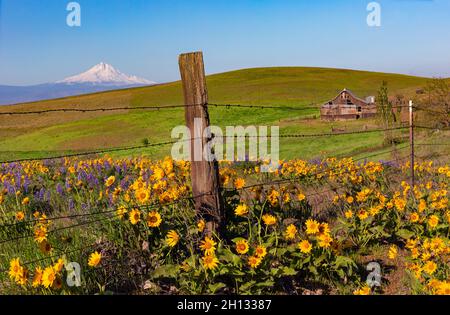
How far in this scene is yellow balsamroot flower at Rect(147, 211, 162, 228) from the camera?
5016 millimetres

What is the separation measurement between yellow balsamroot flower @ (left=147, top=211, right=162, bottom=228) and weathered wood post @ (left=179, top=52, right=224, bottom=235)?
0.56 meters

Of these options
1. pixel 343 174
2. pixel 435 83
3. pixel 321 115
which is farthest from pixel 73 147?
pixel 343 174

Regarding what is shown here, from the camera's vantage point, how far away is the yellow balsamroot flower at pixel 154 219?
502 centimetres

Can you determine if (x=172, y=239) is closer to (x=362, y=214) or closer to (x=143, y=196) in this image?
(x=143, y=196)

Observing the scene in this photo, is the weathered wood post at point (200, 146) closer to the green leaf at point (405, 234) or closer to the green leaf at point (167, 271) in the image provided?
the green leaf at point (167, 271)

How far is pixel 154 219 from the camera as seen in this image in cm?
507

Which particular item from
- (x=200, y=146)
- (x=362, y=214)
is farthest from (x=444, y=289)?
(x=200, y=146)

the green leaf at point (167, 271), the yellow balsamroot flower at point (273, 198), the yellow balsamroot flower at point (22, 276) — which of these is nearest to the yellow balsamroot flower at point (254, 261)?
the green leaf at point (167, 271)

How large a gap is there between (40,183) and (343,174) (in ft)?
21.0

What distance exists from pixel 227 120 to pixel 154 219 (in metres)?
40.9

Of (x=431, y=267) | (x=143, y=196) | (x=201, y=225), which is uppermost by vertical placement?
(x=143, y=196)

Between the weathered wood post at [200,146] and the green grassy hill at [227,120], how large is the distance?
39.1ft

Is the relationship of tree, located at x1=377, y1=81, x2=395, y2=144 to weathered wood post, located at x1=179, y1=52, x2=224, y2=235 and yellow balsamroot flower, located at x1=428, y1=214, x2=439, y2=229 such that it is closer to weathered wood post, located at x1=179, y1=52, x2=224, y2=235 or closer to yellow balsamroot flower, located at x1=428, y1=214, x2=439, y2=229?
yellow balsamroot flower, located at x1=428, y1=214, x2=439, y2=229

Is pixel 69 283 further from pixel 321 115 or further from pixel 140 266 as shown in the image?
pixel 321 115
